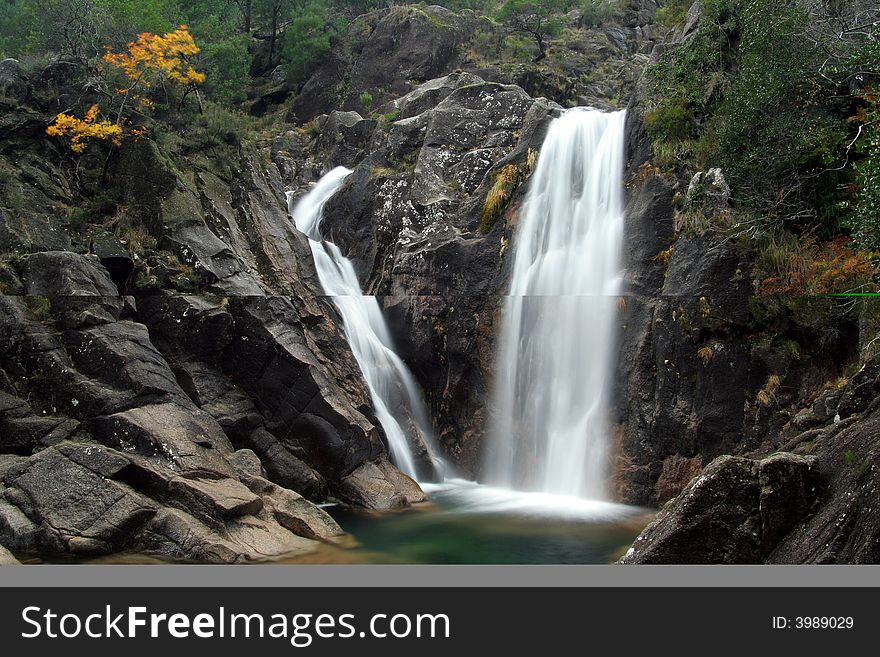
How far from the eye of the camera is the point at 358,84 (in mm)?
40938

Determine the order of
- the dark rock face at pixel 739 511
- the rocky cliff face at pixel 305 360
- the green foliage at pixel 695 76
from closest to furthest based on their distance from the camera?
the dark rock face at pixel 739 511 → the rocky cliff face at pixel 305 360 → the green foliage at pixel 695 76

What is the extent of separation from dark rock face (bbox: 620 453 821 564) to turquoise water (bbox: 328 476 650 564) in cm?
419

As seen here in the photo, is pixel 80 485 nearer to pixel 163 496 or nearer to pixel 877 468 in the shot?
pixel 163 496

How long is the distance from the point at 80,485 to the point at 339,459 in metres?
5.88

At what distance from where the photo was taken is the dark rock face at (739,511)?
7863mm

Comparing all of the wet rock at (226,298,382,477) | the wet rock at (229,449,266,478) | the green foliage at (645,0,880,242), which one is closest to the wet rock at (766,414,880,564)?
the green foliage at (645,0,880,242)

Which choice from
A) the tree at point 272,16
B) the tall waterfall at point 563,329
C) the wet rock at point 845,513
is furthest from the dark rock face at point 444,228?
the tree at point 272,16

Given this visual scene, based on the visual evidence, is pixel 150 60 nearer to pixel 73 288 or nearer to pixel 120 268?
pixel 120 268

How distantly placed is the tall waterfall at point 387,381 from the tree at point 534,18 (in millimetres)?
26347

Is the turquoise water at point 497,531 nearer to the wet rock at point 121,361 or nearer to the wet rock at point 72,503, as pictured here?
the wet rock at point 72,503

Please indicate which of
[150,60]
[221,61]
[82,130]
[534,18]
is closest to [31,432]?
[82,130]

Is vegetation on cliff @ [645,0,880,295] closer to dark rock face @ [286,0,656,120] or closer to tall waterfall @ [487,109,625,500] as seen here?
tall waterfall @ [487,109,625,500]

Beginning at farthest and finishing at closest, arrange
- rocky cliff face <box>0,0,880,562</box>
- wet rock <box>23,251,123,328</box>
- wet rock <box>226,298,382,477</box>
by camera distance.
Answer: wet rock <box>226,298,382,477</box> < wet rock <box>23,251,123,328</box> < rocky cliff face <box>0,0,880,562</box>

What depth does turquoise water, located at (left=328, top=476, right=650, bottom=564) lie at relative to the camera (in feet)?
40.5
